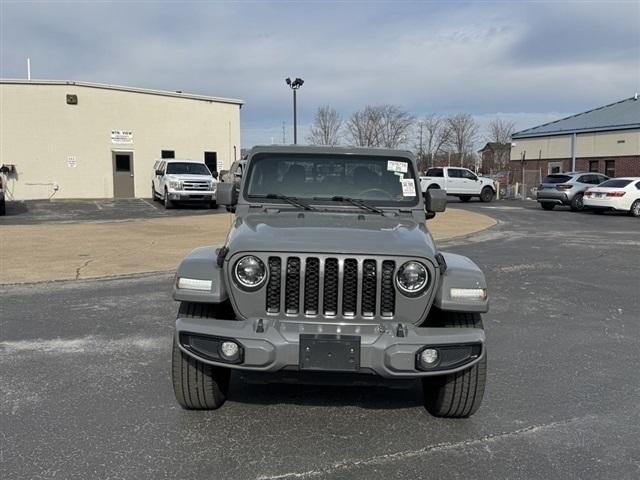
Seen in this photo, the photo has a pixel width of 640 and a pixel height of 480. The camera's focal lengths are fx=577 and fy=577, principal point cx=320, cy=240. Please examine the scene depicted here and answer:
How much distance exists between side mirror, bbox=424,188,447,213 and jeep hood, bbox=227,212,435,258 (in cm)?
52

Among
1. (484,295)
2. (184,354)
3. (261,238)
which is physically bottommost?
(184,354)

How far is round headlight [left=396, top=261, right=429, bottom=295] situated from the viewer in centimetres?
341

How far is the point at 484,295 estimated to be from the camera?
353 cm

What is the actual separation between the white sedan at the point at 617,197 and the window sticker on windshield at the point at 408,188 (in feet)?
65.1

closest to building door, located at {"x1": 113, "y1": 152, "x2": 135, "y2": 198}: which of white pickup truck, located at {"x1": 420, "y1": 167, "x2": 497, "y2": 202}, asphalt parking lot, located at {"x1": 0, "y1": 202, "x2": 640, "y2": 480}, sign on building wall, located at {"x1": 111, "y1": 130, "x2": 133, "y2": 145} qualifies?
sign on building wall, located at {"x1": 111, "y1": 130, "x2": 133, "y2": 145}

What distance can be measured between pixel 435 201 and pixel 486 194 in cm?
2714

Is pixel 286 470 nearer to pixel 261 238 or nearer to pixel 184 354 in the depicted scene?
pixel 184 354

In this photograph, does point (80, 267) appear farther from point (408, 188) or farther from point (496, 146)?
point (496, 146)

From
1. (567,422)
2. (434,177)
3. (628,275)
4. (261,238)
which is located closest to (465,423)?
(567,422)

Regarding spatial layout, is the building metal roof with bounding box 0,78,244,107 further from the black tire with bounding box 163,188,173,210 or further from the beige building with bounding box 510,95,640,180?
the beige building with bounding box 510,95,640,180

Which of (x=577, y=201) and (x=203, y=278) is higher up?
(x=203, y=278)

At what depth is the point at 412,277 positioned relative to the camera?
11.2 ft

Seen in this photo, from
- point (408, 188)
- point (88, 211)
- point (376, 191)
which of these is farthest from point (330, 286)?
point (88, 211)

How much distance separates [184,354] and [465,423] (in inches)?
74.0
